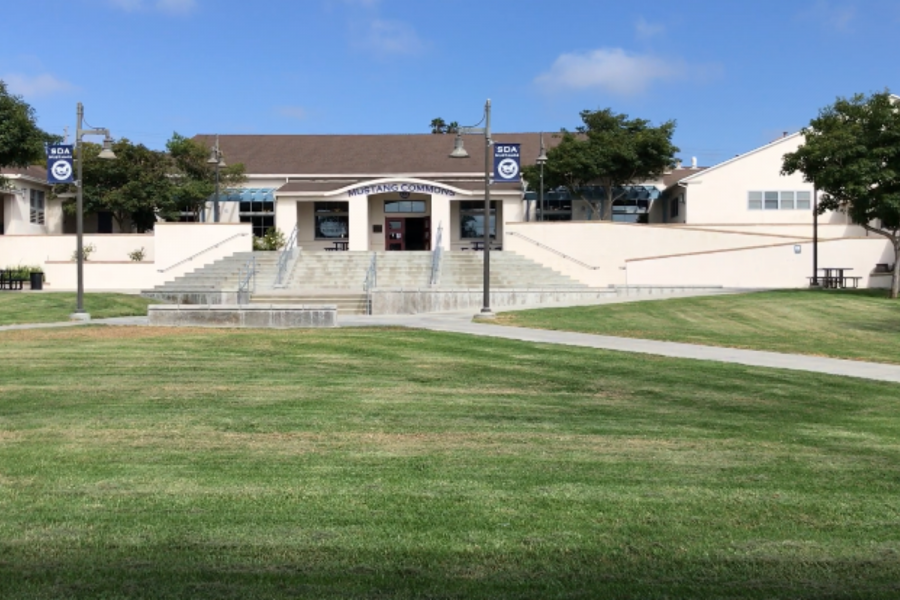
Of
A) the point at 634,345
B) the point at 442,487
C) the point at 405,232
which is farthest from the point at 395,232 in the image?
the point at 442,487

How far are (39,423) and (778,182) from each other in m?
42.6

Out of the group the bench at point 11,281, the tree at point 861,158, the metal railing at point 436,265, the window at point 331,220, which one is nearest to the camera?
the tree at point 861,158

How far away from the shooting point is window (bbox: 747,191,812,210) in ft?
146

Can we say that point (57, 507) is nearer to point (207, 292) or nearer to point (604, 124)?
point (207, 292)

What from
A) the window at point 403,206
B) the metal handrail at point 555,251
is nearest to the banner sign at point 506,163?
the metal handrail at point 555,251

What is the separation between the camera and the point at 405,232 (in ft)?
158

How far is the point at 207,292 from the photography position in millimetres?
30203

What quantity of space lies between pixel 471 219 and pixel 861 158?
71.9 feet

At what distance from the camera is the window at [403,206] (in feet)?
157

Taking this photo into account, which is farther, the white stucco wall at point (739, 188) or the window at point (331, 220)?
the window at point (331, 220)

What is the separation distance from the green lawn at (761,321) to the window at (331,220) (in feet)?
76.2

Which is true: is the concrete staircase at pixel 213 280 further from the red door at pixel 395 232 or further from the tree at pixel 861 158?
the tree at pixel 861 158

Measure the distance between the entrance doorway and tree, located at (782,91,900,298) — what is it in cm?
2227

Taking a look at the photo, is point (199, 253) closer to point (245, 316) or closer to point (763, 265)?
point (245, 316)
